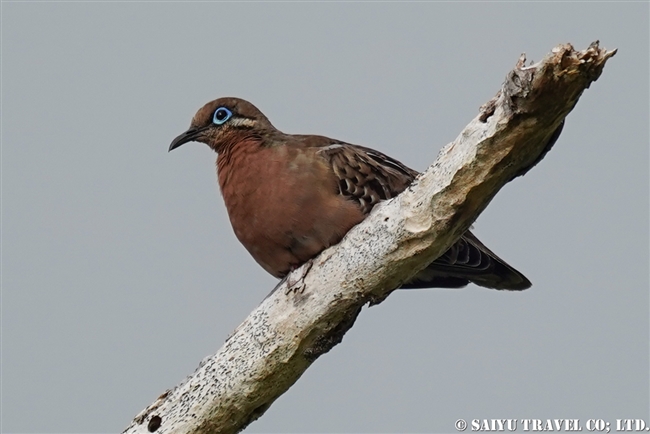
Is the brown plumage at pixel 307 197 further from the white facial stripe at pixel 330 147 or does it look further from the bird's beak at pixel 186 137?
the bird's beak at pixel 186 137

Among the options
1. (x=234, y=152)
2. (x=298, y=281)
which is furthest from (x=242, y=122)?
(x=298, y=281)

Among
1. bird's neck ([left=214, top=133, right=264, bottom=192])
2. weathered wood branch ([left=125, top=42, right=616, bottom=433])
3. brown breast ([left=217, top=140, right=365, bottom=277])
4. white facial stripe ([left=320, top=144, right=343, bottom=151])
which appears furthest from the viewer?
bird's neck ([left=214, top=133, right=264, bottom=192])

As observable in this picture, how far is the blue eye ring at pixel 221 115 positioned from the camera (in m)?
8.69

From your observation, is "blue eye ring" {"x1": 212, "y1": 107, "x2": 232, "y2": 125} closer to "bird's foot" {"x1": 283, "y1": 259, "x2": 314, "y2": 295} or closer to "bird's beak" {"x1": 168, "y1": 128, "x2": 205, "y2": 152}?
"bird's beak" {"x1": 168, "y1": 128, "x2": 205, "y2": 152}

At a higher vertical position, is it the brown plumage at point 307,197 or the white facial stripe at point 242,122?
the white facial stripe at point 242,122

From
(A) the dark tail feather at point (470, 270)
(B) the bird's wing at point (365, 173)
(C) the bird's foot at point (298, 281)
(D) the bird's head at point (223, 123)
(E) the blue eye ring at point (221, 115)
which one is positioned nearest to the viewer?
(C) the bird's foot at point (298, 281)

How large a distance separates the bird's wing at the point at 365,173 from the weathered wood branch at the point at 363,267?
2.31 feet

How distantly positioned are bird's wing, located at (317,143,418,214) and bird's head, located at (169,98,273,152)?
957mm

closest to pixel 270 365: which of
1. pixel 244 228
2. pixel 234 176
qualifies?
pixel 244 228

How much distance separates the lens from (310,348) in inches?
264

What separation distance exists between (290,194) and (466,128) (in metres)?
2.04

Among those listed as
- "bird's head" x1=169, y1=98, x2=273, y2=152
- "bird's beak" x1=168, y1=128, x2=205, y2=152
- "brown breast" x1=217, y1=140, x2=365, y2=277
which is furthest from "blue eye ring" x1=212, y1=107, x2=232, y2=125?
"brown breast" x1=217, y1=140, x2=365, y2=277

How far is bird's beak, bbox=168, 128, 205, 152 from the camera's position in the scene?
8.77m

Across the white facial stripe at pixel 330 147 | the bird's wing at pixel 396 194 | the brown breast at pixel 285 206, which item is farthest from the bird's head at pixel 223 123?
the bird's wing at pixel 396 194
